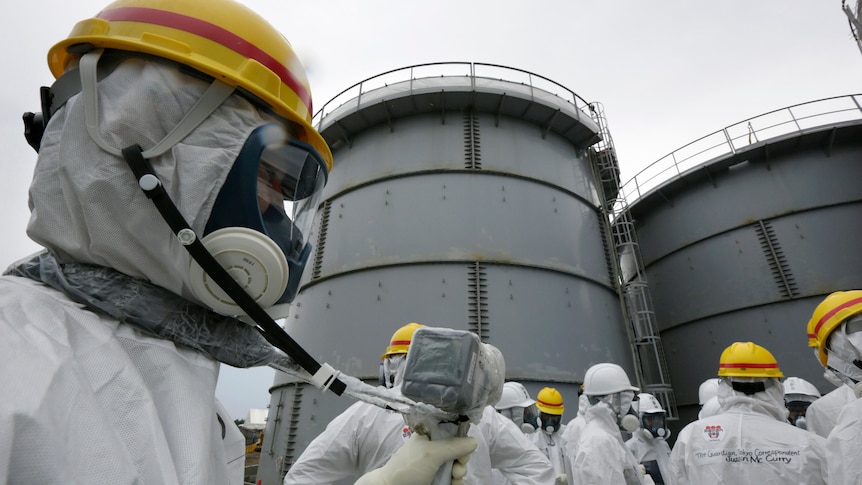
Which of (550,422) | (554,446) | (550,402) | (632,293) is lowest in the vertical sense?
(554,446)

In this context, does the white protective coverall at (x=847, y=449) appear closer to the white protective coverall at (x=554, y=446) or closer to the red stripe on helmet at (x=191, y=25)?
the red stripe on helmet at (x=191, y=25)

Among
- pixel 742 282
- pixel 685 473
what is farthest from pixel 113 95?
pixel 742 282

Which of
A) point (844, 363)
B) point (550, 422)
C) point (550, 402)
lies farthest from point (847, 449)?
point (550, 422)

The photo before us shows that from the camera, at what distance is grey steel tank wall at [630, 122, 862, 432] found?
322 inches

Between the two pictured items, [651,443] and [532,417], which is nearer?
[651,443]

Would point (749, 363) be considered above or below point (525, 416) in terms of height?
above

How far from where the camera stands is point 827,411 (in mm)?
4703

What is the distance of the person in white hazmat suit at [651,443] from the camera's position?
533cm

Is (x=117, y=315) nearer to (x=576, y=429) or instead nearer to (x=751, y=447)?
(x=751, y=447)

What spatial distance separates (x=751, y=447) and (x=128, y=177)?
12.7 ft

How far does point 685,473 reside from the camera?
3535mm

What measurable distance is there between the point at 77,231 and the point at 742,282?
10.9 m

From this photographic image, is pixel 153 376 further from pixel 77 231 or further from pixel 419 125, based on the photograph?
pixel 419 125

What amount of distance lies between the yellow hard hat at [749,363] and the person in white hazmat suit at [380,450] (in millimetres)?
1844
